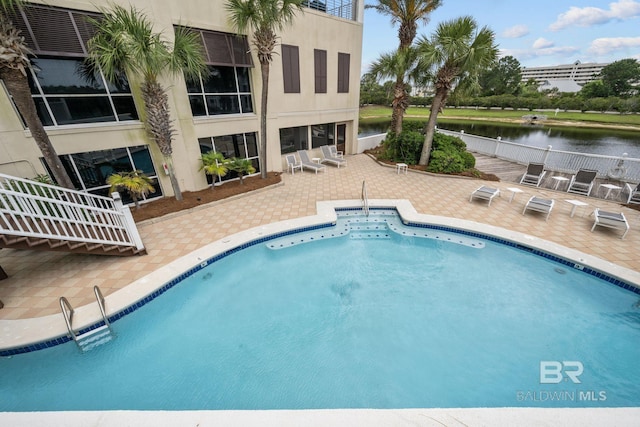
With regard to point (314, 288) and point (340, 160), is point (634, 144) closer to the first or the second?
point (340, 160)

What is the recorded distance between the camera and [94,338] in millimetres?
4156

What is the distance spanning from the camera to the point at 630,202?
781cm

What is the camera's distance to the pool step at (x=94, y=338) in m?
4.04

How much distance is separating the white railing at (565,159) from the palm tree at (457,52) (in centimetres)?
472

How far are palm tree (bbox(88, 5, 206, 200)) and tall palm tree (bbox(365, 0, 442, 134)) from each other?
966 cm

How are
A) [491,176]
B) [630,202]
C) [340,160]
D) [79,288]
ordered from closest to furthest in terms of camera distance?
1. [79,288]
2. [630,202]
3. [491,176]
4. [340,160]

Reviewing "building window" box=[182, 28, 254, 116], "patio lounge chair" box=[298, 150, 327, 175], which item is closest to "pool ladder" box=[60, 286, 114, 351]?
"building window" box=[182, 28, 254, 116]

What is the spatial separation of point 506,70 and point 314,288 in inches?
3015

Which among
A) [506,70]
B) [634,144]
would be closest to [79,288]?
[634,144]

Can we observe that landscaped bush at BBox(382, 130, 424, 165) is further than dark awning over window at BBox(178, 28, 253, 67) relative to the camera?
Yes

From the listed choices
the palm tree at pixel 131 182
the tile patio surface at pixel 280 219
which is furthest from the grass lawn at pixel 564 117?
the palm tree at pixel 131 182

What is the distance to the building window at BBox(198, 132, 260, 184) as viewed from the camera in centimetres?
934

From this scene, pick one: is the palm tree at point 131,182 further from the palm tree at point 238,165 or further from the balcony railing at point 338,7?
the balcony railing at point 338,7

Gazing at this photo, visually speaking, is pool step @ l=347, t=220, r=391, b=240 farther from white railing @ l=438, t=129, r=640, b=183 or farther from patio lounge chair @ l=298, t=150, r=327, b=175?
white railing @ l=438, t=129, r=640, b=183
